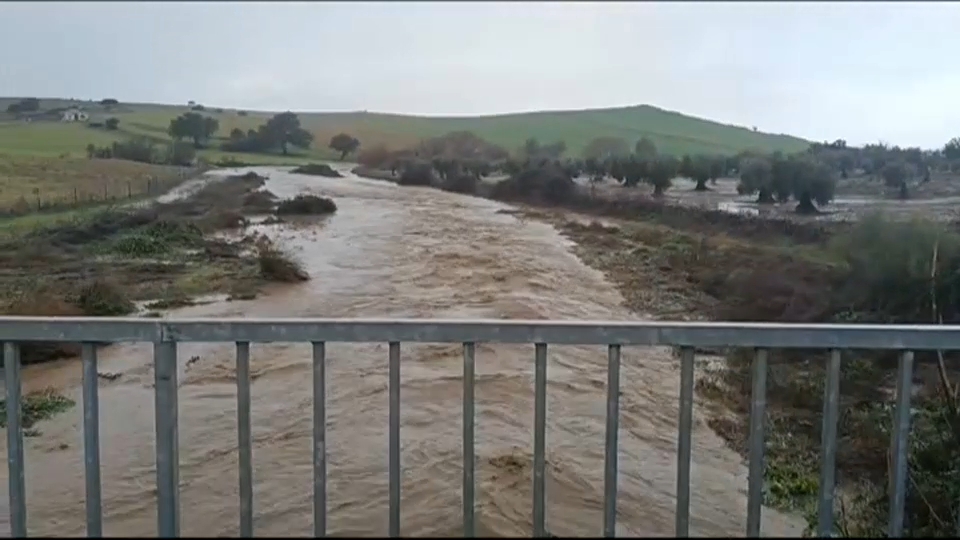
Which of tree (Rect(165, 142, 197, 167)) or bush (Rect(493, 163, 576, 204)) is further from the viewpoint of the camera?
→ bush (Rect(493, 163, 576, 204))

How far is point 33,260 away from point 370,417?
2.45 m

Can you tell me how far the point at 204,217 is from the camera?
7.81 m

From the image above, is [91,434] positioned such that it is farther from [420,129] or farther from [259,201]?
[420,129]

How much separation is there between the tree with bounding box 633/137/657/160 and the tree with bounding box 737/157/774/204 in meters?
2.59

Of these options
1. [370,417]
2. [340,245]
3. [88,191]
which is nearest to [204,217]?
[88,191]

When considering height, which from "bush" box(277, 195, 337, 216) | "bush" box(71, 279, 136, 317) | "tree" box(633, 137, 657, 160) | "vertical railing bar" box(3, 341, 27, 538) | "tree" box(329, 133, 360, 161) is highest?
"tree" box(633, 137, 657, 160)

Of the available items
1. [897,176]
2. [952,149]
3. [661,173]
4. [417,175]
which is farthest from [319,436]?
[661,173]

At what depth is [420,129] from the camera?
967cm

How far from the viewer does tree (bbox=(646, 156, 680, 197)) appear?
10644 millimetres

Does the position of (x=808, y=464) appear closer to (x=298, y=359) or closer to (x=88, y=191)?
(x=298, y=359)

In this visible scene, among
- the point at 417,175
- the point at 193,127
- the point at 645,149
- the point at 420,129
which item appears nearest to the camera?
the point at 193,127

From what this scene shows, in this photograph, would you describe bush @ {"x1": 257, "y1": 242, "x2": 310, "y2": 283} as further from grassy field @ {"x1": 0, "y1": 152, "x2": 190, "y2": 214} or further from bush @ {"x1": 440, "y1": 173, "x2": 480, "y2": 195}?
bush @ {"x1": 440, "y1": 173, "x2": 480, "y2": 195}

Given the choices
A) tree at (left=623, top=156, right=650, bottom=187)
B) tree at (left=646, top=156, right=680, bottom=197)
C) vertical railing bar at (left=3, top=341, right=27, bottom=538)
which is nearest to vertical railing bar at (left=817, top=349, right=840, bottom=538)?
vertical railing bar at (left=3, top=341, right=27, bottom=538)

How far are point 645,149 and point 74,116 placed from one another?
7501 mm
